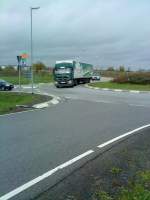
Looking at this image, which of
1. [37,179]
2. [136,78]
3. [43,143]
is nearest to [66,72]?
[136,78]

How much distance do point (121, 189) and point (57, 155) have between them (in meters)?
2.75

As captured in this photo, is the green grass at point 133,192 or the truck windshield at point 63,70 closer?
the green grass at point 133,192

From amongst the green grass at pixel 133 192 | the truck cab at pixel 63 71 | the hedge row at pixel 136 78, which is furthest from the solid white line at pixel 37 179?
the hedge row at pixel 136 78

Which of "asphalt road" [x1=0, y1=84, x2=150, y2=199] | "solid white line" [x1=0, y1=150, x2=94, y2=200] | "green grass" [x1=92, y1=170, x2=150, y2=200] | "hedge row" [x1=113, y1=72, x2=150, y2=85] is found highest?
"green grass" [x1=92, y1=170, x2=150, y2=200]

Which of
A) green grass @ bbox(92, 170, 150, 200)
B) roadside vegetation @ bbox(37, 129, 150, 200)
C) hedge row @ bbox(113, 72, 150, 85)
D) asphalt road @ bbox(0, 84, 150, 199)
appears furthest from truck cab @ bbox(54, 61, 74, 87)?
green grass @ bbox(92, 170, 150, 200)

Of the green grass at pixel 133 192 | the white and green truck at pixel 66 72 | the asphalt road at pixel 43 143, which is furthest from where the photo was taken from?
the white and green truck at pixel 66 72


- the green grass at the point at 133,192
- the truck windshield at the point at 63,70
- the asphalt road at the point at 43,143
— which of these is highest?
the truck windshield at the point at 63,70

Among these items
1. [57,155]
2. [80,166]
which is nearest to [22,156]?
[57,155]

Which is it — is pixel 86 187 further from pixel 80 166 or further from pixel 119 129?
pixel 119 129

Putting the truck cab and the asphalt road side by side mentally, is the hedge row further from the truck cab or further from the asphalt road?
the asphalt road

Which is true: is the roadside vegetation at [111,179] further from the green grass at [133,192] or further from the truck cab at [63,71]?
the truck cab at [63,71]

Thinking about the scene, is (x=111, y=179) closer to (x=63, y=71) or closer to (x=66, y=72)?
(x=66, y=72)

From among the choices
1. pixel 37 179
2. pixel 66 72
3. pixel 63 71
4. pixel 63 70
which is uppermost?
pixel 63 70

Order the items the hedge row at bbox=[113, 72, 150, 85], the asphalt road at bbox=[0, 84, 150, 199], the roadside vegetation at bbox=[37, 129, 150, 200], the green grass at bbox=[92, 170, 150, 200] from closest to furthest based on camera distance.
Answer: the green grass at bbox=[92, 170, 150, 200] < the roadside vegetation at bbox=[37, 129, 150, 200] < the asphalt road at bbox=[0, 84, 150, 199] < the hedge row at bbox=[113, 72, 150, 85]
